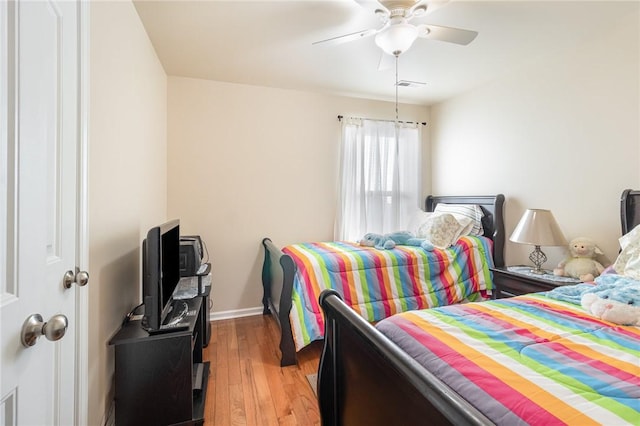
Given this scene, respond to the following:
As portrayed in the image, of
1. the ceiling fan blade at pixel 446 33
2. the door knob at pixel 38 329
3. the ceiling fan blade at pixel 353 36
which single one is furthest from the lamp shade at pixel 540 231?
the door knob at pixel 38 329

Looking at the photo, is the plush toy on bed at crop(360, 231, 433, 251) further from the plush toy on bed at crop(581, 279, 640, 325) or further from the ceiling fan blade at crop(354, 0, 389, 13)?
the ceiling fan blade at crop(354, 0, 389, 13)

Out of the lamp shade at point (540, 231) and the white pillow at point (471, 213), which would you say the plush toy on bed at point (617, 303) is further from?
the white pillow at point (471, 213)

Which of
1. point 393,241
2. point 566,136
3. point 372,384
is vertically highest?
point 566,136

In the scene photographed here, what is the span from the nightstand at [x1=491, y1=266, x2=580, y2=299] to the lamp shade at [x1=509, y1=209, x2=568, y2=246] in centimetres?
26

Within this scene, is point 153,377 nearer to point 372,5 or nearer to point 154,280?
point 154,280

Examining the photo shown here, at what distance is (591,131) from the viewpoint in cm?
236

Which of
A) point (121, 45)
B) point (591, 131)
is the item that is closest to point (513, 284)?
point (591, 131)

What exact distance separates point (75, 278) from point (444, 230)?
2883 millimetres

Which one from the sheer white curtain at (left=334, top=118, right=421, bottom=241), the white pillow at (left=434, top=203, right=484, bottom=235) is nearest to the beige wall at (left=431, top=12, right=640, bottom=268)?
the white pillow at (left=434, top=203, right=484, bottom=235)

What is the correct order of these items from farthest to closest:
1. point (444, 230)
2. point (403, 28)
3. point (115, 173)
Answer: point (444, 230) < point (403, 28) < point (115, 173)

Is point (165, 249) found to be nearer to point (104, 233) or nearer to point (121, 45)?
point (104, 233)

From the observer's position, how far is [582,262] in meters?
2.25

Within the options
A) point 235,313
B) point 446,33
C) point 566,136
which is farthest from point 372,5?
point 235,313

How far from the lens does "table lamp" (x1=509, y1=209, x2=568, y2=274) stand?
7.77 ft
